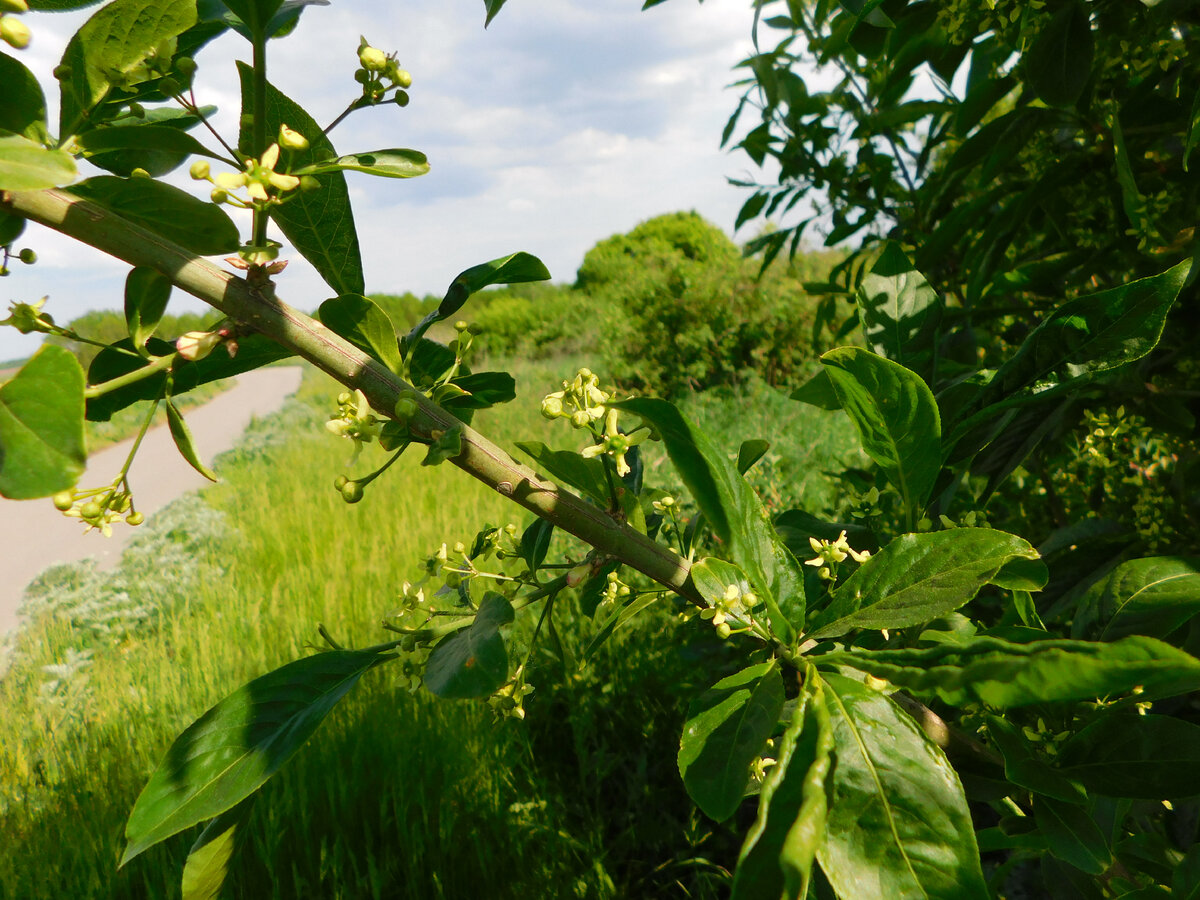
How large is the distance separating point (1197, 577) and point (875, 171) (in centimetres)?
138

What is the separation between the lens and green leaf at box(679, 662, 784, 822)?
1.32ft

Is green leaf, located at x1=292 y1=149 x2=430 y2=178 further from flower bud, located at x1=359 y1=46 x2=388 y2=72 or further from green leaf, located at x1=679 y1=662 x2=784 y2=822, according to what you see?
green leaf, located at x1=679 y1=662 x2=784 y2=822

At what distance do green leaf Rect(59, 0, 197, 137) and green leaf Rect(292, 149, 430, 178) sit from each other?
100mm

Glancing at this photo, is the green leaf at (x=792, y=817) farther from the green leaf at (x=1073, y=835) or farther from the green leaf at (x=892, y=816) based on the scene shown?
the green leaf at (x=1073, y=835)

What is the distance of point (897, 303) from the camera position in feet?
2.11

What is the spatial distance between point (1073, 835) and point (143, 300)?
2.17 feet

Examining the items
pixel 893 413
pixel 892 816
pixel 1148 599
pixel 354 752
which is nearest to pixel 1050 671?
pixel 892 816

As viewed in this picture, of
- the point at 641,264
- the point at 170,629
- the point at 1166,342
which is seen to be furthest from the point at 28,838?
the point at 641,264

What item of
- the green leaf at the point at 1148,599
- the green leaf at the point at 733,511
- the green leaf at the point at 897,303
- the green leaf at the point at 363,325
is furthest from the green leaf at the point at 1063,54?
the green leaf at the point at 363,325

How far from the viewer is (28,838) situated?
1.79 meters

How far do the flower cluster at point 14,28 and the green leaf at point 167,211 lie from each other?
0.07 m

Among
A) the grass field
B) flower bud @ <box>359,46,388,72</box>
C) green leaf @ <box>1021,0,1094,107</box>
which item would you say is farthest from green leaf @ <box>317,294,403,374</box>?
the grass field

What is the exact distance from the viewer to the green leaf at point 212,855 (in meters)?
0.47

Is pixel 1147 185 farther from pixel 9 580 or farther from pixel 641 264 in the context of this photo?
pixel 641 264
